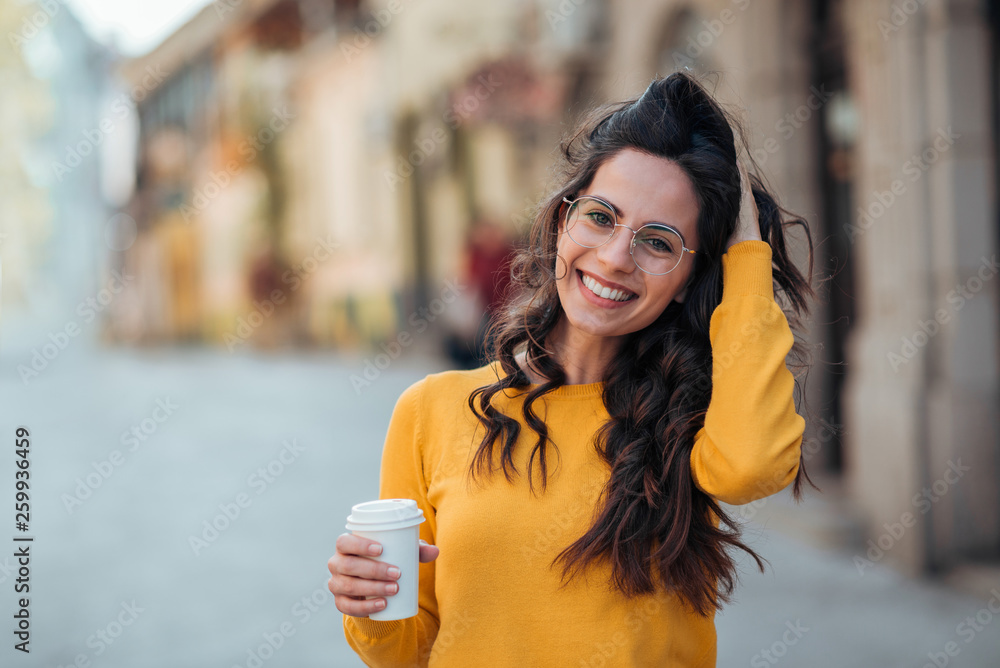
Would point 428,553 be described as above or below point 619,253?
below

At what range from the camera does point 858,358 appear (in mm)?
5652

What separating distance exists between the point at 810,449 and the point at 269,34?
73.2 feet

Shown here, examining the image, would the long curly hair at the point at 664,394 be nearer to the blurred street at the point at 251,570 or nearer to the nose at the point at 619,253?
the nose at the point at 619,253

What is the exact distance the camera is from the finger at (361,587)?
5.00 feet

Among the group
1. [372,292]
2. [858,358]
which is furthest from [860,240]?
[372,292]

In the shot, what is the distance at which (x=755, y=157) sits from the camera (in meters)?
6.70

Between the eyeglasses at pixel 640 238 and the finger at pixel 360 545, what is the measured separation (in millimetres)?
698

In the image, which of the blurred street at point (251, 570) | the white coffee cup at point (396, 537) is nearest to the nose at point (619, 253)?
the white coffee cup at point (396, 537)

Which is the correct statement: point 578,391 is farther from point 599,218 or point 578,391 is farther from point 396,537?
point 396,537

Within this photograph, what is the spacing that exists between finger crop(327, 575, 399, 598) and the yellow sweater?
192mm

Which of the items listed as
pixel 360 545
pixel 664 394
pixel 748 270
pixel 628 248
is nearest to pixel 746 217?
pixel 748 270

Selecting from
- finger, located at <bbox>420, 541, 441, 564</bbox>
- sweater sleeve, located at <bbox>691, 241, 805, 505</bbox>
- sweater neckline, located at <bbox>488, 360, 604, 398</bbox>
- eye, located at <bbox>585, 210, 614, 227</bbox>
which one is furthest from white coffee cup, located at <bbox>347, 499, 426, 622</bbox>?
eye, located at <bbox>585, 210, 614, 227</bbox>

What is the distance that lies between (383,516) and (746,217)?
896 millimetres

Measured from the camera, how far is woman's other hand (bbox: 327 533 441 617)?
1.52 metres
